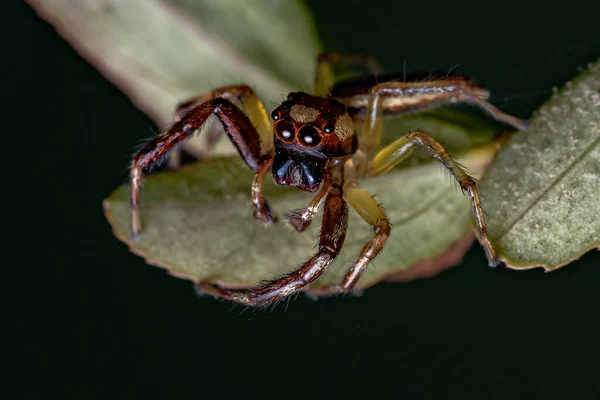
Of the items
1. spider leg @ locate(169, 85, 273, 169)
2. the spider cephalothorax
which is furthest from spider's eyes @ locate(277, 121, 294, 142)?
spider leg @ locate(169, 85, 273, 169)

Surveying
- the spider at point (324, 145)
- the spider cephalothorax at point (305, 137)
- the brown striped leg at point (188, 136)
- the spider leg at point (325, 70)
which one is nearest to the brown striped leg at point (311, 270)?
the spider at point (324, 145)

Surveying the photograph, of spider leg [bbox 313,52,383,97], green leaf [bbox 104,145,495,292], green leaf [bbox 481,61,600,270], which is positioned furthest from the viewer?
spider leg [bbox 313,52,383,97]

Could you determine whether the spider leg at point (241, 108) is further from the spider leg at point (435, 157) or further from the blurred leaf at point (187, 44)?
the spider leg at point (435, 157)

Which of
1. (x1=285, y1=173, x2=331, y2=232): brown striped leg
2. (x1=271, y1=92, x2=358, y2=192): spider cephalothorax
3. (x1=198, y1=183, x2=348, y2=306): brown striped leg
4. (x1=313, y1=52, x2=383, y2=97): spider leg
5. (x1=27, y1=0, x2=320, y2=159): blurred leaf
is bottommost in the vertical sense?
(x1=198, y1=183, x2=348, y2=306): brown striped leg

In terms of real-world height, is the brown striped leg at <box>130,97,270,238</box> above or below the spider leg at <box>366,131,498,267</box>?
above

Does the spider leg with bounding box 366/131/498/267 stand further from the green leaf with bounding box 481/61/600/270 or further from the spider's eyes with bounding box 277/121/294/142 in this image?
the spider's eyes with bounding box 277/121/294/142

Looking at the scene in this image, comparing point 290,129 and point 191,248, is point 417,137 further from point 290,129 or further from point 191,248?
point 191,248
